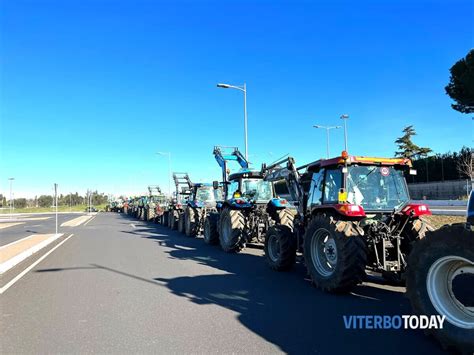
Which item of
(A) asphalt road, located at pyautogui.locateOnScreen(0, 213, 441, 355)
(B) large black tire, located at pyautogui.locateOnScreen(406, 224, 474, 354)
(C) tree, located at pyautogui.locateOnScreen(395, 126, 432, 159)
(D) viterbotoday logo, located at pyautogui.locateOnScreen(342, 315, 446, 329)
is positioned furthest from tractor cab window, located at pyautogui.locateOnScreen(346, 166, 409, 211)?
(C) tree, located at pyautogui.locateOnScreen(395, 126, 432, 159)

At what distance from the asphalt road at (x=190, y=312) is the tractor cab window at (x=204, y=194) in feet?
35.3

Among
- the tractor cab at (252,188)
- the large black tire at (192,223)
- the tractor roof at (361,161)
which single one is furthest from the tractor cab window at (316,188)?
the large black tire at (192,223)

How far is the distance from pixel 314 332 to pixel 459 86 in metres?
34.2

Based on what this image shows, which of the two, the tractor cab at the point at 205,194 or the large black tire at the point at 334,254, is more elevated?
the tractor cab at the point at 205,194

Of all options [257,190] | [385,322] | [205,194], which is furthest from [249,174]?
[385,322]

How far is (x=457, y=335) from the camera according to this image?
411cm

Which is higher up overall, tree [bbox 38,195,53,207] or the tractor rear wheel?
tree [bbox 38,195,53,207]

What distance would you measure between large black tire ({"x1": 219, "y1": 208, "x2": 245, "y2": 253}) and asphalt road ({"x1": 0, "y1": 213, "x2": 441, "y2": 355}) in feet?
7.94

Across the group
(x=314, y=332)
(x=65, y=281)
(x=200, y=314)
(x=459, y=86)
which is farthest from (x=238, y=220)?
(x=459, y=86)

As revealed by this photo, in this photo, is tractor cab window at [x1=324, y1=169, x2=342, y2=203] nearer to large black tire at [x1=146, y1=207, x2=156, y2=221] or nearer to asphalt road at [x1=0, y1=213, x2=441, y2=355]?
asphalt road at [x1=0, y1=213, x2=441, y2=355]

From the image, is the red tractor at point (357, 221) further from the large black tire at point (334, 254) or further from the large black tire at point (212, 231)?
the large black tire at point (212, 231)

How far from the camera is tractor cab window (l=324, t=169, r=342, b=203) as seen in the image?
7574mm

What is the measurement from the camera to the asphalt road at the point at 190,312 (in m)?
4.66

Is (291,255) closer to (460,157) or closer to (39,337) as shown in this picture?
(39,337)
